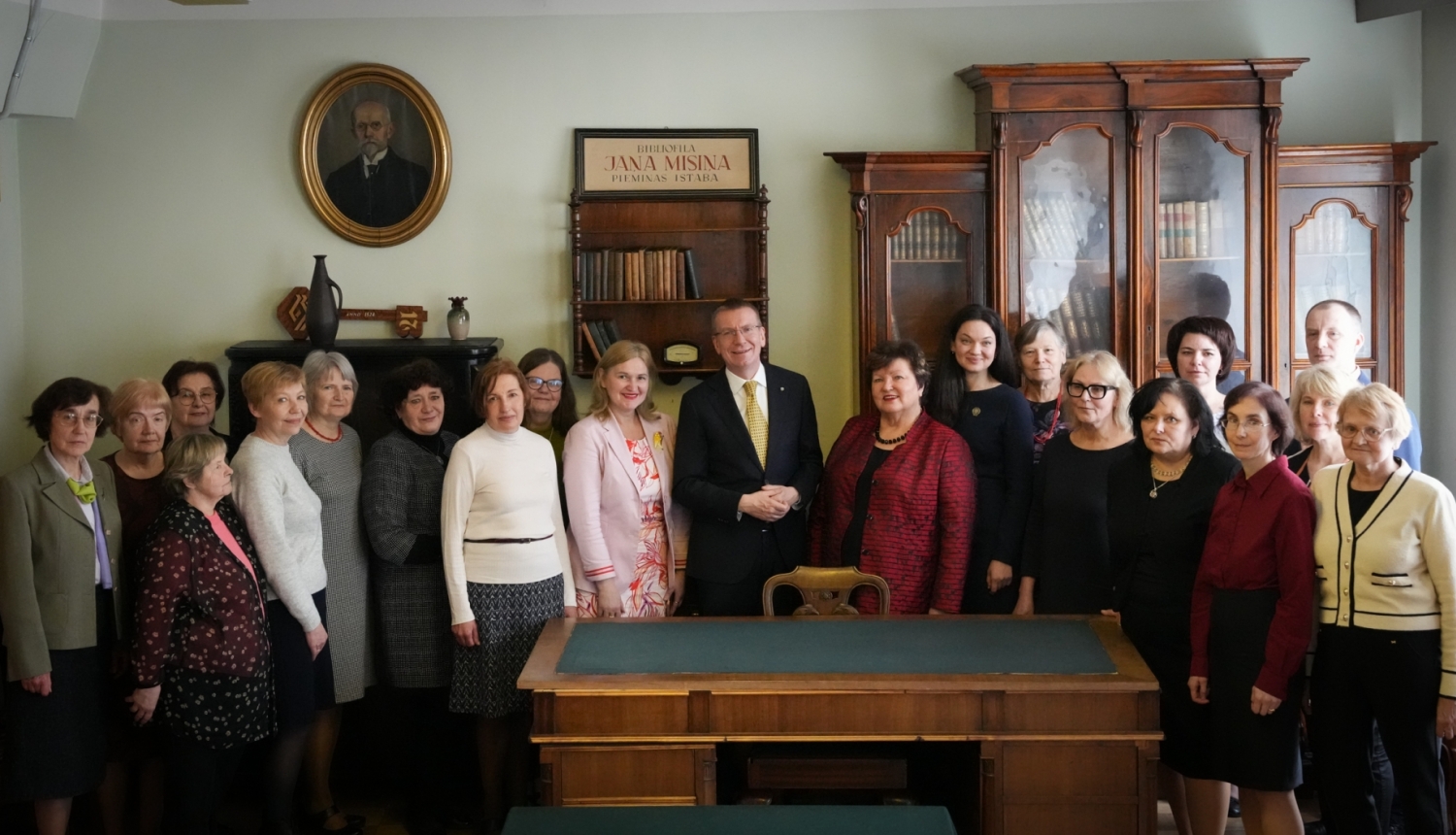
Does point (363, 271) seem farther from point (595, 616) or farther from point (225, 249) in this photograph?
point (595, 616)

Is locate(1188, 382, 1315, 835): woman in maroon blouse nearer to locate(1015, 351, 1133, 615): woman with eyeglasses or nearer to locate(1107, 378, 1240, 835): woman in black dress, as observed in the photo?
locate(1107, 378, 1240, 835): woman in black dress

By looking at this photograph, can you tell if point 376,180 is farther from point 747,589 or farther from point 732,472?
point 747,589

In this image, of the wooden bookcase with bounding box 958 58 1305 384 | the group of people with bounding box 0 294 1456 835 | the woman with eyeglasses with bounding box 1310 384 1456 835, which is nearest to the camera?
the woman with eyeglasses with bounding box 1310 384 1456 835

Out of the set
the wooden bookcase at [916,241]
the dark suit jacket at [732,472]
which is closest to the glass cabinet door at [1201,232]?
the wooden bookcase at [916,241]

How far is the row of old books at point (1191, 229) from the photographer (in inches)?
219

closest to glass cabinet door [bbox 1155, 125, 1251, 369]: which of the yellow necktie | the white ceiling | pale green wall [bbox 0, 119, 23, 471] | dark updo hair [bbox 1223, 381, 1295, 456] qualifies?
the white ceiling

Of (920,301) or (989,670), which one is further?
(920,301)

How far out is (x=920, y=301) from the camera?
5617 millimetres

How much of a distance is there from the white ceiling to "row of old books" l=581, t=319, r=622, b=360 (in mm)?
1333

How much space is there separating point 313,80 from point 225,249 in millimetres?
815

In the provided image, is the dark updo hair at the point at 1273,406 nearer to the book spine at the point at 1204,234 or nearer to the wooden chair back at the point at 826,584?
the wooden chair back at the point at 826,584

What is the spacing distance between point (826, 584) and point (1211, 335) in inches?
64.2

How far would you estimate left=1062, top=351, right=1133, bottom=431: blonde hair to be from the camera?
13.2 ft

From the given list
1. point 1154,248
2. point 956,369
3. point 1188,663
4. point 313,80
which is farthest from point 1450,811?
point 313,80
